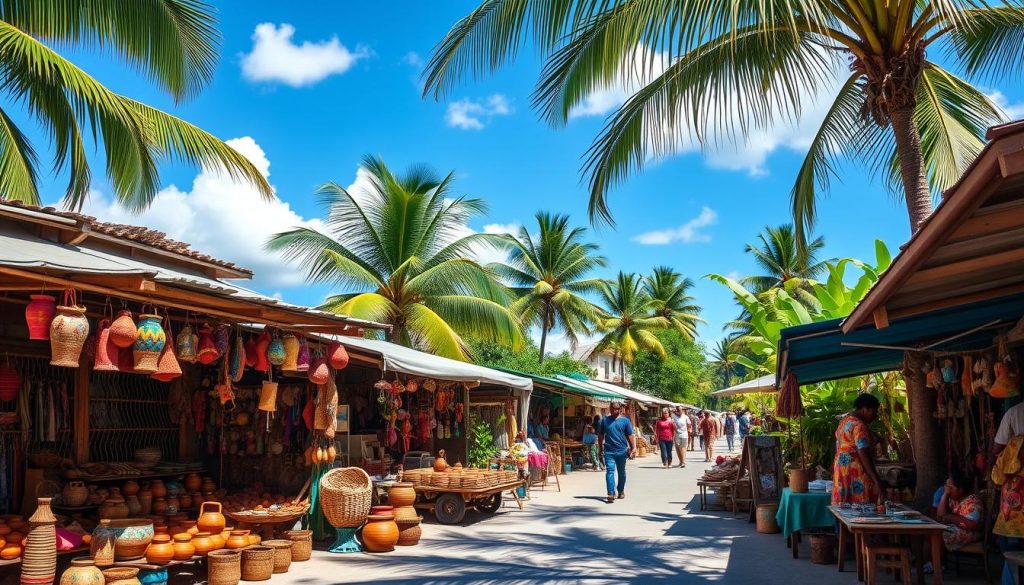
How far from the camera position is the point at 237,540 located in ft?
24.8

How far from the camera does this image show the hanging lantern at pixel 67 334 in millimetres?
5805

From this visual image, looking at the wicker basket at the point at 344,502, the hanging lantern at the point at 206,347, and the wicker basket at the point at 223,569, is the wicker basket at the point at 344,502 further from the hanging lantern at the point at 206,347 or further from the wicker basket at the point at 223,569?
the hanging lantern at the point at 206,347

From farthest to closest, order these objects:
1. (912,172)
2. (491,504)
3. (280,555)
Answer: (491,504)
(912,172)
(280,555)

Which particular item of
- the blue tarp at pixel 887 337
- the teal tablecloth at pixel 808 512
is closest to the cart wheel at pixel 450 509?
the teal tablecloth at pixel 808 512

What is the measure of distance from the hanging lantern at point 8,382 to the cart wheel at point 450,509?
551 centimetres

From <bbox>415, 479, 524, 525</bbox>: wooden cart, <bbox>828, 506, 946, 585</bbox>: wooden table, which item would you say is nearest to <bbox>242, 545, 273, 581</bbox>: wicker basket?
<bbox>415, 479, 524, 525</bbox>: wooden cart

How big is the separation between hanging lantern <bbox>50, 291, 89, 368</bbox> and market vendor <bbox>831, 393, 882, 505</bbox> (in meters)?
6.72

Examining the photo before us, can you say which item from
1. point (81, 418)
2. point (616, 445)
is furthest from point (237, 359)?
point (616, 445)

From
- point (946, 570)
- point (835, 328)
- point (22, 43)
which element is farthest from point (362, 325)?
point (946, 570)

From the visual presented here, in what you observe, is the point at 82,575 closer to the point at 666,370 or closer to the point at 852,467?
the point at 852,467

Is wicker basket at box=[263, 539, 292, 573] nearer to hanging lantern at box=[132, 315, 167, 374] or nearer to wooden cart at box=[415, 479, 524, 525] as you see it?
hanging lantern at box=[132, 315, 167, 374]

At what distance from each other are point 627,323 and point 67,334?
119 ft

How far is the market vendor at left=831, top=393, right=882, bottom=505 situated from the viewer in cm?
723

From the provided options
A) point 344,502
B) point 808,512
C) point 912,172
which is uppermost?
point 912,172
